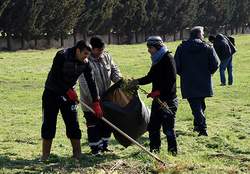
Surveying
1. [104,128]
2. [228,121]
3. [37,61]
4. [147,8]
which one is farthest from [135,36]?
[104,128]

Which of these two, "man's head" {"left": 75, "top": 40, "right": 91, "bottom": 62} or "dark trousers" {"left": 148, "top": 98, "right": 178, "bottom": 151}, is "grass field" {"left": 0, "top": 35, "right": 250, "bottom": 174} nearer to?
"dark trousers" {"left": 148, "top": 98, "right": 178, "bottom": 151}

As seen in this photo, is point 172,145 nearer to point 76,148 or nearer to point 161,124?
point 161,124

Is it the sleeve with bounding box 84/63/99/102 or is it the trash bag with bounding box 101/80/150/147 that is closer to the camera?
the sleeve with bounding box 84/63/99/102

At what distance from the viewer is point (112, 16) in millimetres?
47500

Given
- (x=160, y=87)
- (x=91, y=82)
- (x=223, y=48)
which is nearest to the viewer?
(x=91, y=82)

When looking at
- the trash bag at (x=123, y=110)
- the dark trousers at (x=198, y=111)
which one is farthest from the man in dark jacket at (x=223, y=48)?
the trash bag at (x=123, y=110)

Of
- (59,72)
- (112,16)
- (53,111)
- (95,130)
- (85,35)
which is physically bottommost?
(85,35)

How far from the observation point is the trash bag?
28.1 ft

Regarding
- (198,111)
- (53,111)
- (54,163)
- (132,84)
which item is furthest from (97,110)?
(198,111)

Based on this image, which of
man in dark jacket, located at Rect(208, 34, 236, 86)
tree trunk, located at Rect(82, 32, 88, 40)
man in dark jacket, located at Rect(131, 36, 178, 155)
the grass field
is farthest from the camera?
tree trunk, located at Rect(82, 32, 88, 40)

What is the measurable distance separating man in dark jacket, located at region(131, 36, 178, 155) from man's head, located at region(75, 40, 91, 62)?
3.11 ft

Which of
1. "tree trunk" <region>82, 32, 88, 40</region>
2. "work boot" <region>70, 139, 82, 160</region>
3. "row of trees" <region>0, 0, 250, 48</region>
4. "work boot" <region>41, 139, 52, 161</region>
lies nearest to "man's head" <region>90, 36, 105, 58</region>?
"work boot" <region>70, 139, 82, 160</region>

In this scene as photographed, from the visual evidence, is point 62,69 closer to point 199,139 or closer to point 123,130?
point 123,130

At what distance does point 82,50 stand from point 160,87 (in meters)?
1.33
